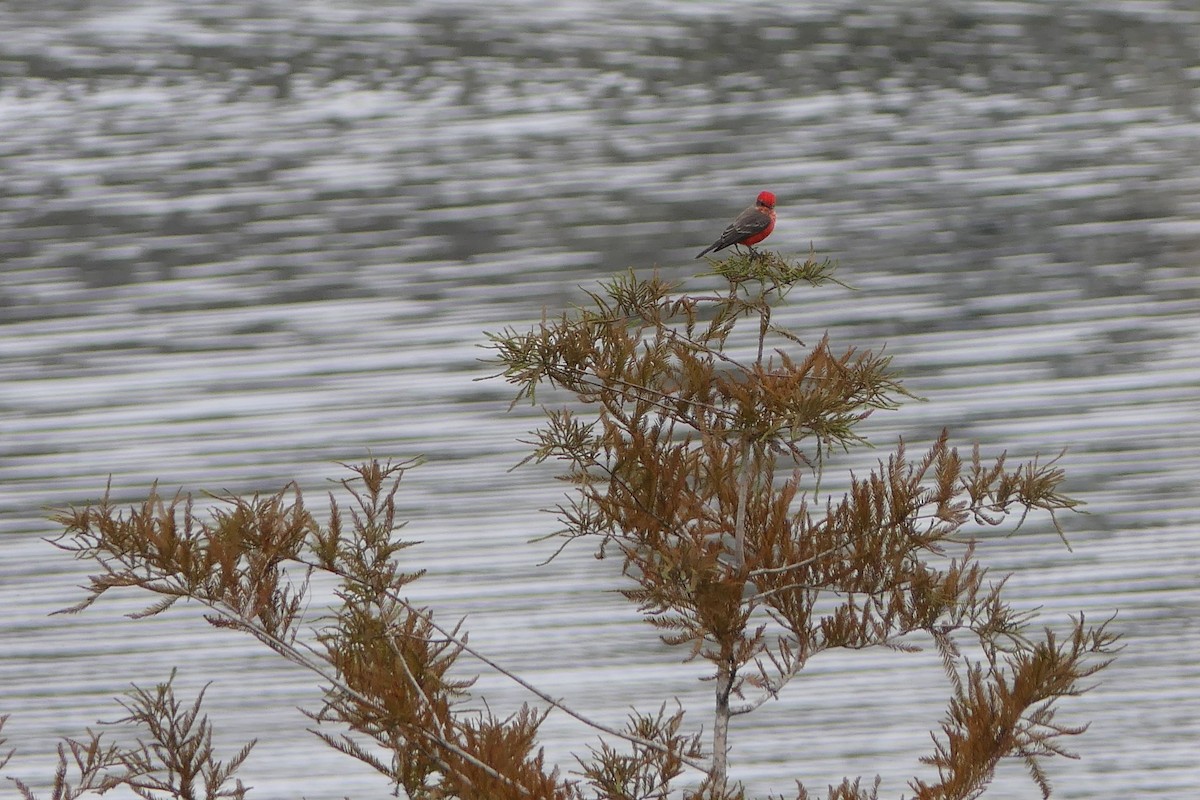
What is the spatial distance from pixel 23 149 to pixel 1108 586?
3708 millimetres

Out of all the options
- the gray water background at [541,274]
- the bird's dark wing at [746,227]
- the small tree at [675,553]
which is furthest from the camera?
the gray water background at [541,274]

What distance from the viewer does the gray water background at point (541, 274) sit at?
2953 mm

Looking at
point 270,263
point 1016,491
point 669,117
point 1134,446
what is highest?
point 669,117

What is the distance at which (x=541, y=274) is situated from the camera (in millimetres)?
4176

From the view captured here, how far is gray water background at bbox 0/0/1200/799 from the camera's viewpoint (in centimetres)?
295

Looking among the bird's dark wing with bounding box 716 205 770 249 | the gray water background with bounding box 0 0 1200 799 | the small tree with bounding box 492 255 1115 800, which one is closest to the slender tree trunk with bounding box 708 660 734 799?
the small tree with bounding box 492 255 1115 800

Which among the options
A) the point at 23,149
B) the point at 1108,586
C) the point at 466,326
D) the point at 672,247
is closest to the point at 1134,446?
the point at 1108,586

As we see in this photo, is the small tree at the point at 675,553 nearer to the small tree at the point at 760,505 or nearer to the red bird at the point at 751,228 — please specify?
the small tree at the point at 760,505

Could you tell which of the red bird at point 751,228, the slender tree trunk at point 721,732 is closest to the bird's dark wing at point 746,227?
the red bird at point 751,228

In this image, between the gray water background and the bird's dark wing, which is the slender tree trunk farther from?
the gray water background

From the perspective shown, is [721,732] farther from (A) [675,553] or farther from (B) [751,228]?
(B) [751,228]

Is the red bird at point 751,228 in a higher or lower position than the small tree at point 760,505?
higher

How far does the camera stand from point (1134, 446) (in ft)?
11.4

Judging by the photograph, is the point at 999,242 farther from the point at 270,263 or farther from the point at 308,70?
the point at 308,70
